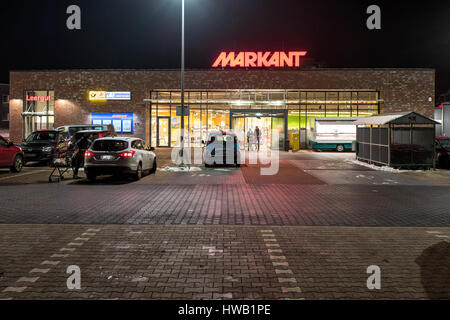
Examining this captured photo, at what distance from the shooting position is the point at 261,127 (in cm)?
3475

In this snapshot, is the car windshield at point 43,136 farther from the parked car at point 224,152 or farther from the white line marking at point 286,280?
the white line marking at point 286,280

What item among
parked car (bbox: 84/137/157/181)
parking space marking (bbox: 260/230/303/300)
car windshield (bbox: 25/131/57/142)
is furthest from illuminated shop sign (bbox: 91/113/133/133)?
parking space marking (bbox: 260/230/303/300)

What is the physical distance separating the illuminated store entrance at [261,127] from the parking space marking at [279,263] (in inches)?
1025

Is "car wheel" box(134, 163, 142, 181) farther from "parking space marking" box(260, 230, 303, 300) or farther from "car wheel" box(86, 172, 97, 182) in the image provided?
"parking space marking" box(260, 230, 303, 300)

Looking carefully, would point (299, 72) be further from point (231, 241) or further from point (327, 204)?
point (231, 241)

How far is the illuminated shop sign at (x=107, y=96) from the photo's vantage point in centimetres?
3317

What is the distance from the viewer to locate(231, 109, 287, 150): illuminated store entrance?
33.1 meters

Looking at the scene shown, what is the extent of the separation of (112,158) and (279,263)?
372 inches

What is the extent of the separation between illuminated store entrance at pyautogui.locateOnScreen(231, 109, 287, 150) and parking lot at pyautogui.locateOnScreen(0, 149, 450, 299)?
21.4 metres

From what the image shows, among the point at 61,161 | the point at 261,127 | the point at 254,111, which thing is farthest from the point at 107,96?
the point at 61,161

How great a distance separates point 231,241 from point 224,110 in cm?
2886

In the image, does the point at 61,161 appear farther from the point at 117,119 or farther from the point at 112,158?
the point at 117,119

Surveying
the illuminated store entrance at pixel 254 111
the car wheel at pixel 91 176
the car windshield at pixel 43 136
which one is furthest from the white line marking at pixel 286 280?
the illuminated store entrance at pixel 254 111

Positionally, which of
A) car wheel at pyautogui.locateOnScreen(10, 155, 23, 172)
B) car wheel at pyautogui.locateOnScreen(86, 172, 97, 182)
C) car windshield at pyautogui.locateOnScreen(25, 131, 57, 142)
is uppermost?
car windshield at pyautogui.locateOnScreen(25, 131, 57, 142)
